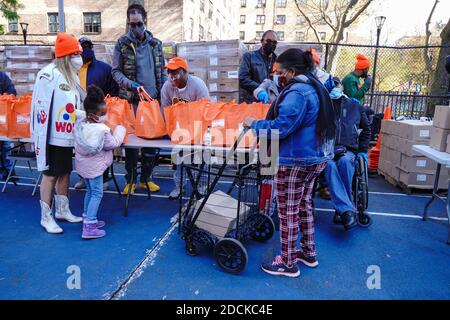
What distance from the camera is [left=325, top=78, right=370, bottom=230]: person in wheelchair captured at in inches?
155

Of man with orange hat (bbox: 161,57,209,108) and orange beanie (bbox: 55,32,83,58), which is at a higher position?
orange beanie (bbox: 55,32,83,58)

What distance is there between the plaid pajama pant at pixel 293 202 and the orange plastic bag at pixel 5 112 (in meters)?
4.09

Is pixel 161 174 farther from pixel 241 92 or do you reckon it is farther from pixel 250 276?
pixel 250 276

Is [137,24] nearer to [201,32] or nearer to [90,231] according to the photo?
[90,231]

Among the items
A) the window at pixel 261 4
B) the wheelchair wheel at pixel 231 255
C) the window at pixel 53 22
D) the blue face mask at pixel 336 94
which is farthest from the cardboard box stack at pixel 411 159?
the window at pixel 261 4

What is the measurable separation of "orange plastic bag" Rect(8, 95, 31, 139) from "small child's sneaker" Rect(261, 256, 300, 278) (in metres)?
3.86

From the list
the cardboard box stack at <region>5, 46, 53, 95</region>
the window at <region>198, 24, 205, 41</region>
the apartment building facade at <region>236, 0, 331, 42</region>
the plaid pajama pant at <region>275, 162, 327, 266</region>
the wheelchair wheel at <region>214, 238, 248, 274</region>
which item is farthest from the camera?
the apartment building facade at <region>236, 0, 331, 42</region>

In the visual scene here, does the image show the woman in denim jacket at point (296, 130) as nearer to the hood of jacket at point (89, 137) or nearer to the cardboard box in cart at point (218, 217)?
the cardboard box in cart at point (218, 217)

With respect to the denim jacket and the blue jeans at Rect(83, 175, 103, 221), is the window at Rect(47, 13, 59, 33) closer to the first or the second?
the blue jeans at Rect(83, 175, 103, 221)

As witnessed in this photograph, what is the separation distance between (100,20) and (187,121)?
77.7 ft

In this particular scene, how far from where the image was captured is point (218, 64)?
23.2ft

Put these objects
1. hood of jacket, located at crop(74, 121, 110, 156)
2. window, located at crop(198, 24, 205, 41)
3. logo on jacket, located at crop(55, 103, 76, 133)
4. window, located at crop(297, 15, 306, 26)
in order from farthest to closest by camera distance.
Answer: window, located at crop(297, 15, 306, 26)
window, located at crop(198, 24, 205, 41)
logo on jacket, located at crop(55, 103, 76, 133)
hood of jacket, located at crop(74, 121, 110, 156)

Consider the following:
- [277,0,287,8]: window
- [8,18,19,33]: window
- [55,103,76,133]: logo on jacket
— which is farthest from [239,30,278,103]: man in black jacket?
[277,0,287,8]: window
